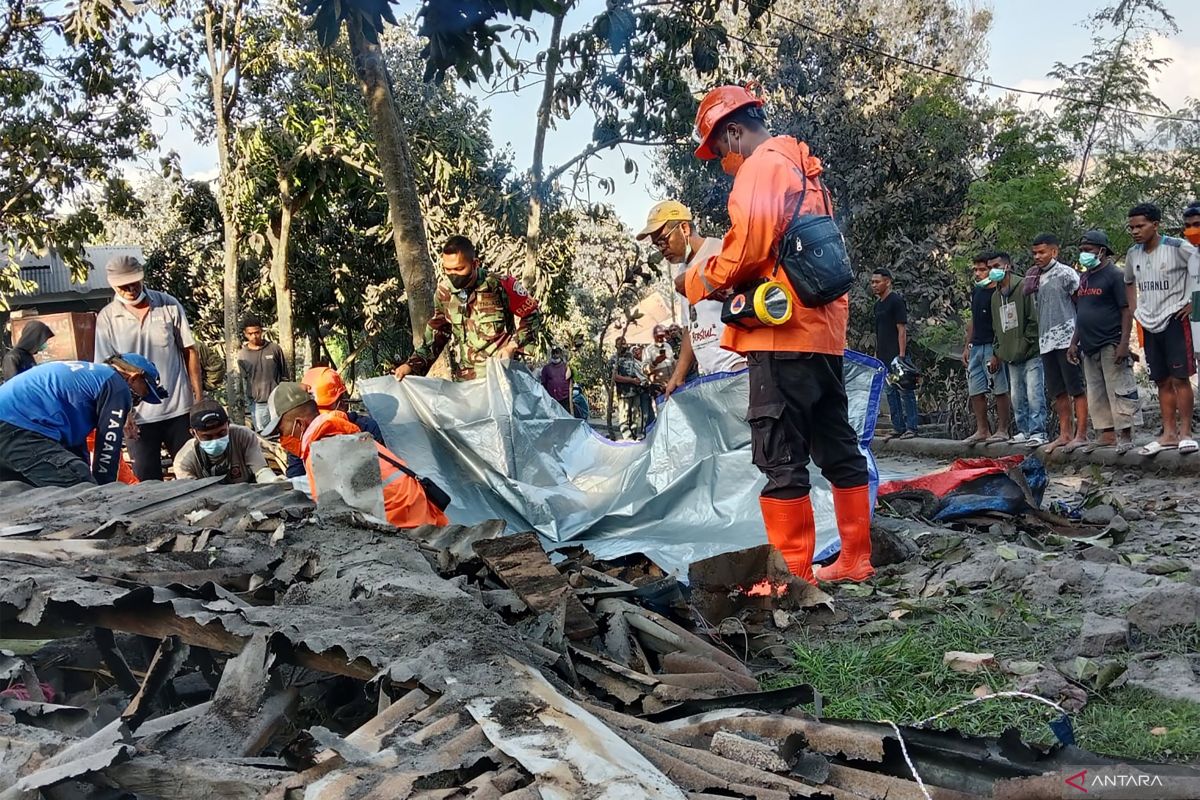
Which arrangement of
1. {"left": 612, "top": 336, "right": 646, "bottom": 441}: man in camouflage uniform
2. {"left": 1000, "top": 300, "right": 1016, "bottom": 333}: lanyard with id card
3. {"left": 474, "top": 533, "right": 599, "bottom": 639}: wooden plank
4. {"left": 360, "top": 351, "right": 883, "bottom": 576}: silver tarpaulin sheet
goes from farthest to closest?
{"left": 612, "top": 336, "right": 646, "bottom": 441}: man in camouflage uniform → {"left": 1000, "top": 300, "right": 1016, "bottom": 333}: lanyard with id card → {"left": 360, "top": 351, "right": 883, "bottom": 576}: silver tarpaulin sheet → {"left": 474, "top": 533, "right": 599, "bottom": 639}: wooden plank

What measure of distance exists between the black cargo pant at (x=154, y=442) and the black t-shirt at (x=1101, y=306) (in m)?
6.52

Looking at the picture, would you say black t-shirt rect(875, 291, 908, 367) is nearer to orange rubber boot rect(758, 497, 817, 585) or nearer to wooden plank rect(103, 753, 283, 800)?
orange rubber boot rect(758, 497, 817, 585)

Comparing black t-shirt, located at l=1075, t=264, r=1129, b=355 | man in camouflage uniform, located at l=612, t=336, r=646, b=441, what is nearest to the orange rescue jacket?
black t-shirt, located at l=1075, t=264, r=1129, b=355

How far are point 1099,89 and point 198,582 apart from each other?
13.1 meters

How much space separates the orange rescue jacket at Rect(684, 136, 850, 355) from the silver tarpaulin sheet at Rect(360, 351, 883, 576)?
1107 millimetres

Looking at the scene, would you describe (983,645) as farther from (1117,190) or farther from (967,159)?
(967,159)

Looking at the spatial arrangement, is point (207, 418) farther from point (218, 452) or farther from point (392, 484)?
point (392, 484)

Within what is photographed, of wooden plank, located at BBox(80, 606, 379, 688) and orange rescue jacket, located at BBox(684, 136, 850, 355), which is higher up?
orange rescue jacket, located at BBox(684, 136, 850, 355)

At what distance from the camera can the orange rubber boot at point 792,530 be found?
392cm

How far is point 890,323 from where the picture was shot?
10.6 m

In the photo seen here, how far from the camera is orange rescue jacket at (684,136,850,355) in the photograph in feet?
12.6

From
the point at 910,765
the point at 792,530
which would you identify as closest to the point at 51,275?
the point at 792,530

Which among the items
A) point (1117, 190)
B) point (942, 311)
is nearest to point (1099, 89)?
point (1117, 190)

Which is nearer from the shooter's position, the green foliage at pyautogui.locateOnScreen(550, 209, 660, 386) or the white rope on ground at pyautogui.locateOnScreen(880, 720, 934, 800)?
the white rope on ground at pyautogui.locateOnScreen(880, 720, 934, 800)
